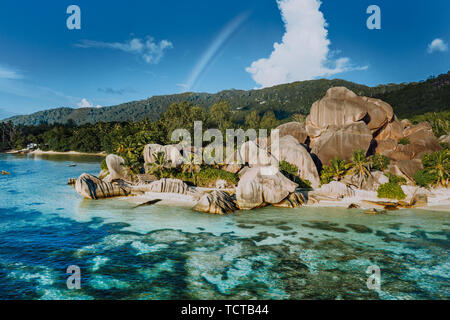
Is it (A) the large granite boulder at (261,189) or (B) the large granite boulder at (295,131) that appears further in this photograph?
(B) the large granite boulder at (295,131)

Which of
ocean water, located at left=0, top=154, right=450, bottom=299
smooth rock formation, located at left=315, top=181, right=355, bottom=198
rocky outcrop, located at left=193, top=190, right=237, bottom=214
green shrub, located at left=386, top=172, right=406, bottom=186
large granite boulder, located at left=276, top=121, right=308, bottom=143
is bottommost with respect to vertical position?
ocean water, located at left=0, top=154, right=450, bottom=299

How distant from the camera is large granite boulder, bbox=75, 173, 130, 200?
3153cm

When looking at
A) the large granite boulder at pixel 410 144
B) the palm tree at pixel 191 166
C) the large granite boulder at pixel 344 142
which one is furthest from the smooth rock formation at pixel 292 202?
the large granite boulder at pixel 410 144

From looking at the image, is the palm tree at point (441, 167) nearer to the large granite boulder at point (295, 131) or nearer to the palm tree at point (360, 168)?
the palm tree at point (360, 168)

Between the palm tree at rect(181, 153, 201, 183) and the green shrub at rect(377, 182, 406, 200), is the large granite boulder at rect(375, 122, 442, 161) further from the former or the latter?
the palm tree at rect(181, 153, 201, 183)

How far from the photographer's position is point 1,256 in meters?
16.6

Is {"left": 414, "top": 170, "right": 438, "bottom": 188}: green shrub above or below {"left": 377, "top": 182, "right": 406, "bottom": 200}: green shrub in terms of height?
above

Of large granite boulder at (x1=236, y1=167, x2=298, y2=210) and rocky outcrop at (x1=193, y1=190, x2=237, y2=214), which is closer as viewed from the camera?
rocky outcrop at (x1=193, y1=190, x2=237, y2=214)

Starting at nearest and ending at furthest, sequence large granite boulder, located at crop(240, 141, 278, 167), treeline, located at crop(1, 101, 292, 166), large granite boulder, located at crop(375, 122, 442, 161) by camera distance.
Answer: large granite boulder, located at crop(240, 141, 278, 167) < large granite boulder, located at crop(375, 122, 442, 161) < treeline, located at crop(1, 101, 292, 166)

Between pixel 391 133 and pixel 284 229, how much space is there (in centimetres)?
3929

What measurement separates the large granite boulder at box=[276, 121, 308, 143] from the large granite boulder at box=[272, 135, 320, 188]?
10605mm

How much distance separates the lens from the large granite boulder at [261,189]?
93.3 ft

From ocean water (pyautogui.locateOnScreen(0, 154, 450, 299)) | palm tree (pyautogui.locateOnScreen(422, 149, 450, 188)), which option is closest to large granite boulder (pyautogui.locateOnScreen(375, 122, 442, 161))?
palm tree (pyautogui.locateOnScreen(422, 149, 450, 188))

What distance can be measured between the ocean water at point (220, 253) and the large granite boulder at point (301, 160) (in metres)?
10.9
